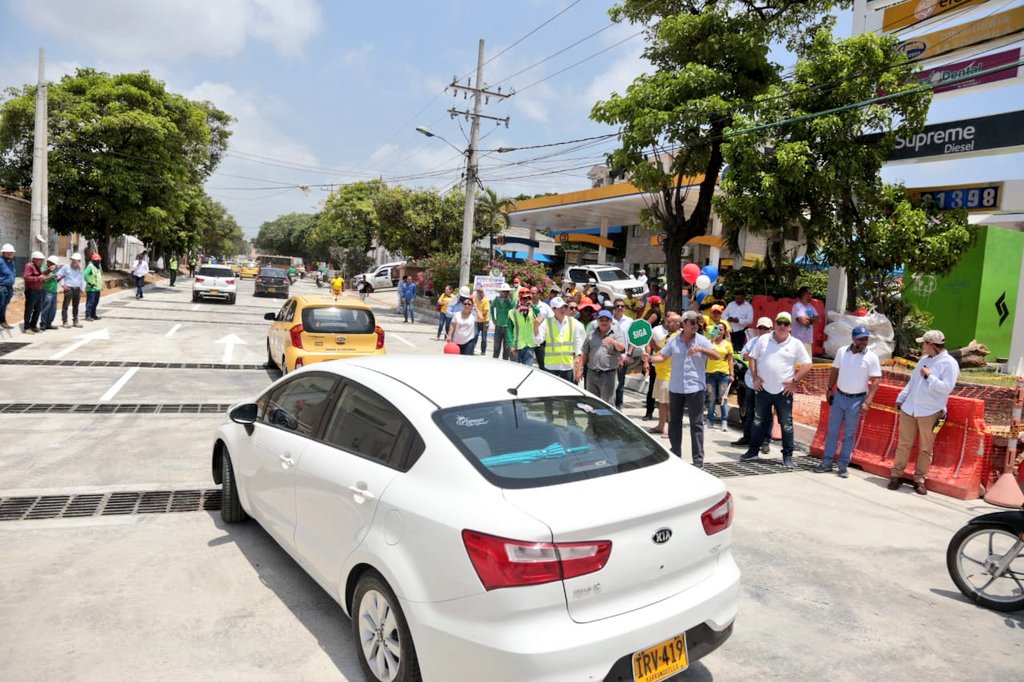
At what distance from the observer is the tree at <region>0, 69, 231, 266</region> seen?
94.6 ft

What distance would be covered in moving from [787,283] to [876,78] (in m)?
5.02

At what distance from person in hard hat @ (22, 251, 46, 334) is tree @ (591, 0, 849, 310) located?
Result: 12.8 metres

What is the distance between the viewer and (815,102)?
569 inches

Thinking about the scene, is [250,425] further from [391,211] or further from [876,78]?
[391,211]

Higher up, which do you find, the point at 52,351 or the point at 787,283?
the point at 787,283

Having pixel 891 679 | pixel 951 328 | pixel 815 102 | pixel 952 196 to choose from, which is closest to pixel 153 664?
pixel 891 679

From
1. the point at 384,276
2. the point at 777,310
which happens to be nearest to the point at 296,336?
the point at 777,310

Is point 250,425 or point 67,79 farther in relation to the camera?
point 67,79

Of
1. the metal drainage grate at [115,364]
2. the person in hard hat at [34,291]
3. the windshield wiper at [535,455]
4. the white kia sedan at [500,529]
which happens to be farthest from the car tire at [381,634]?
the person in hard hat at [34,291]

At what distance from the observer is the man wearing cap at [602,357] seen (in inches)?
342

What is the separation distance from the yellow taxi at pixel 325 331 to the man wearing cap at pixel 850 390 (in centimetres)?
654

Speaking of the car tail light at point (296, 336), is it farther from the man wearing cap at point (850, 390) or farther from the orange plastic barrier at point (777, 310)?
the orange plastic barrier at point (777, 310)

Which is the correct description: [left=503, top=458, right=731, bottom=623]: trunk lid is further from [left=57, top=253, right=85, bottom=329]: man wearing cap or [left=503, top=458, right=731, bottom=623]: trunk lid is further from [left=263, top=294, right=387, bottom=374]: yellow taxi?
[left=57, top=253, right=85, bottom=329]: man wearing cap

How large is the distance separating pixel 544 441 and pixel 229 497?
2869 millimetres
